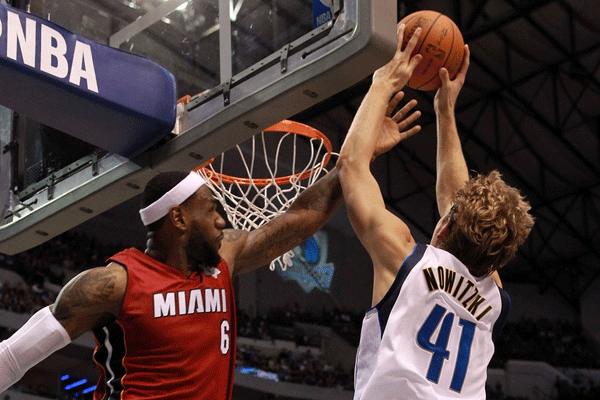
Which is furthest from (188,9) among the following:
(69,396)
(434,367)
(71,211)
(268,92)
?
(69,396)

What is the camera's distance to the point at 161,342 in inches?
106

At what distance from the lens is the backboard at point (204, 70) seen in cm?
306

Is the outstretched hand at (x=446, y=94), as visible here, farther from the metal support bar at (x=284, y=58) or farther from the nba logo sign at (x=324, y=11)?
the metal support bar at (x=284, y=58)

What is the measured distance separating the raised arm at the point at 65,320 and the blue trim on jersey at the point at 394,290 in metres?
0.88

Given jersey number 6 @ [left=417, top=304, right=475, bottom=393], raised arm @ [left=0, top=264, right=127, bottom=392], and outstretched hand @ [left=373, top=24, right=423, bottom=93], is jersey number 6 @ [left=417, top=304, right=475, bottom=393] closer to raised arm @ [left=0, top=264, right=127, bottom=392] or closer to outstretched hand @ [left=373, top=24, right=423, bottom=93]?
outstretched hand @ [left=373, top=24, right=423, bottom=93]

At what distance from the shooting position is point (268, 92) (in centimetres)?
325

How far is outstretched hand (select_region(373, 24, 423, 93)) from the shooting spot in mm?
3014

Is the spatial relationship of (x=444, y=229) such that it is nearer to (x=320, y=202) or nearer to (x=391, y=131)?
(x=391, y=131)

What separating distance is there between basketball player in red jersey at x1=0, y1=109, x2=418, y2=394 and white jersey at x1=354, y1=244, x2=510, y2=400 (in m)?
0.57

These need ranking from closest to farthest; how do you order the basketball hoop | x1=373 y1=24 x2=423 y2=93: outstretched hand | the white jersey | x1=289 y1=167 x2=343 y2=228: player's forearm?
the white jersey → x1=373 y1=24 x2=423 y2=93: outstretched hand → x1=289 y1=167 x2=343 y2=228: player's forearm → the basketball hoop

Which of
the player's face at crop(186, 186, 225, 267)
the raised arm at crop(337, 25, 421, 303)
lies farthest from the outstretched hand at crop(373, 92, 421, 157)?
the player's face at crop(186, 186, 225, 267)

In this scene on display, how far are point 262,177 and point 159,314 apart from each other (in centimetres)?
222

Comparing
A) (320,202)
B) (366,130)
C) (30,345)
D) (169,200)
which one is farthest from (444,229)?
(30,345)

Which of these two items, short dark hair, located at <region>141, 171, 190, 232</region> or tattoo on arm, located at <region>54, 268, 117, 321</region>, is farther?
short dark hair, located at <region>141, 171, 190, 232</region>
